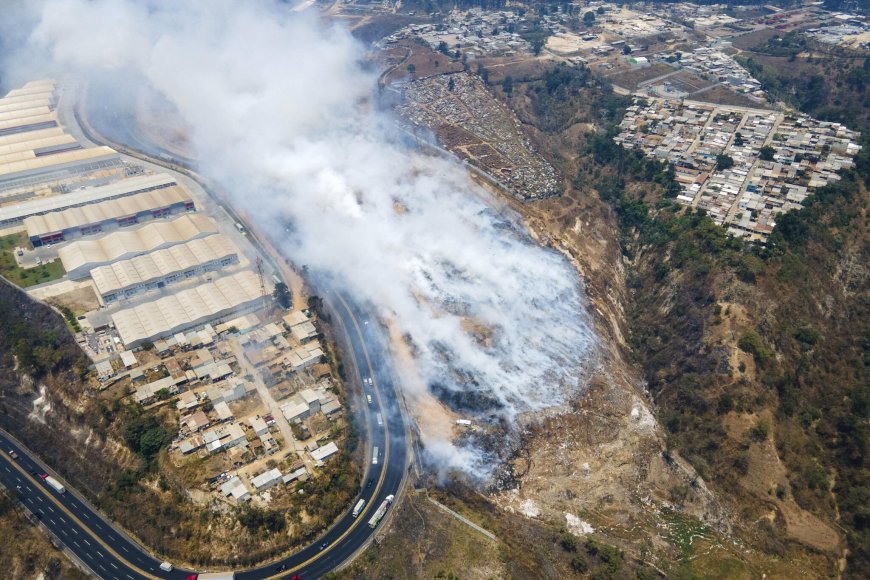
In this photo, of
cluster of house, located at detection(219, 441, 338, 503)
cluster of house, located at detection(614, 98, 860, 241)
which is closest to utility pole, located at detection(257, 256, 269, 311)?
cluster of house, located at detection(219, 441, 338, 503)

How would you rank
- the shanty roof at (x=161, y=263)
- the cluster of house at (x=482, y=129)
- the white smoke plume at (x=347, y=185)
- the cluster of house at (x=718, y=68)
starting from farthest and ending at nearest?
the cluster of house at (x=718, y=68)
the cluster of house at (x=482, y=129)
the shanty roof at (x=161, y=263)
the white smoke plume at (x=347, y=185)

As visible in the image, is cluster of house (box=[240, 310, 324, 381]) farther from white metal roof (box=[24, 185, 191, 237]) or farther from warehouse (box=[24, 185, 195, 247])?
white metal roof (box=[24, 185, 191, 237])

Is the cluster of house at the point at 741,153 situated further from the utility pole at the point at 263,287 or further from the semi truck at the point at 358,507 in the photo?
the utility pole at the point at 263,287

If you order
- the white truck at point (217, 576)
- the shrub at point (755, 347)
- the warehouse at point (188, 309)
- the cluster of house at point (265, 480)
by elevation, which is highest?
the warehouse at point (188, 309)

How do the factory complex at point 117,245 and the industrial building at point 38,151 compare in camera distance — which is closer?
the factory complex at point 117,245

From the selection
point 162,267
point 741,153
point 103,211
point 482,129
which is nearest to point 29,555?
point 162,267

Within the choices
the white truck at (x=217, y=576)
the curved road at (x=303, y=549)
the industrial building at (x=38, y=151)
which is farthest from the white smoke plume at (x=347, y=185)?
the white truck at (x=217, y=576)

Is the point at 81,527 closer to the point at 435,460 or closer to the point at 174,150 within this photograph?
the point at 435,460

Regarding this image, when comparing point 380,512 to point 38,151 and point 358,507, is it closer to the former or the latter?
point 358,507
